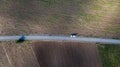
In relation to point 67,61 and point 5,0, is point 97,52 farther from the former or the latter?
point 5,0

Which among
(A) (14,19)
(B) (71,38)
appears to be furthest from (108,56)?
(A) (14,19)

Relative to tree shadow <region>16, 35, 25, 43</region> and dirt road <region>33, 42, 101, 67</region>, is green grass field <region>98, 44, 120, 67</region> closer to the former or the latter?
dirt road <region>33, 42, 101, 67</region>

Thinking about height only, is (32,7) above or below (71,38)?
above

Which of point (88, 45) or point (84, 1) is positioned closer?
point (88, 45)

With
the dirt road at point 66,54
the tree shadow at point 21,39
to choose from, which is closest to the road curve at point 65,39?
the tree shadow at point 21,39

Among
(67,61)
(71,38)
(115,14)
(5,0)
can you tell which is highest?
(5,0)
